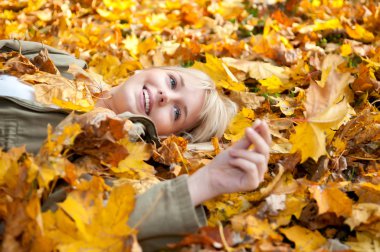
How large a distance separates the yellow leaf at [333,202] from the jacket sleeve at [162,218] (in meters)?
0.41

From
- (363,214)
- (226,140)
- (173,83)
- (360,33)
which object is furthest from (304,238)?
(360,33)

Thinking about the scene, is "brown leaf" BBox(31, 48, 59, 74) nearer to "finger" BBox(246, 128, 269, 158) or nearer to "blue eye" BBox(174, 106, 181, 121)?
"blue eye" BBox(174, 106, 181, 121)

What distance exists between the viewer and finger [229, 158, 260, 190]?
1478 millimetres

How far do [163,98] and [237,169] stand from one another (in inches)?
29.7

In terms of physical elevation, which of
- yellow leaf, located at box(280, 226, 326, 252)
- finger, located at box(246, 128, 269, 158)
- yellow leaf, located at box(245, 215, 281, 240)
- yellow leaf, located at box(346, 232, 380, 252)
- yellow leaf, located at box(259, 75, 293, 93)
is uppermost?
finger, located at box(246, 128, 269, 158)

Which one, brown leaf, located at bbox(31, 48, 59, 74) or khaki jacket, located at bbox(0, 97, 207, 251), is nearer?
khaki jacket, located at bbox(0, 97, 207, 251)

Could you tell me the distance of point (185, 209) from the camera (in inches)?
56.2

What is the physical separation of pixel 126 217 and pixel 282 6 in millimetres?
3181

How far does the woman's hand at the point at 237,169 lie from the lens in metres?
1.48

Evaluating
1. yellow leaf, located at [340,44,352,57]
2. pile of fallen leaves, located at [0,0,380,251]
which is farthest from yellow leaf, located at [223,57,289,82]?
yellow leaf, located at [340,44,352,57]

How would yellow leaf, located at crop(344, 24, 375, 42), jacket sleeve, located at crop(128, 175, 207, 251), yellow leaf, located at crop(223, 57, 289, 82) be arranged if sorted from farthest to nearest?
yellow leaf, located at crop(344, 24, 375, 42) < yellow leaf, located at crop(223, 57, 289, 82) < jacket sleeve, located at crop(128, 175, 207, 251)

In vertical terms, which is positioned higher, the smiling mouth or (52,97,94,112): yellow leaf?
(52,97,94,112): yellow leaf

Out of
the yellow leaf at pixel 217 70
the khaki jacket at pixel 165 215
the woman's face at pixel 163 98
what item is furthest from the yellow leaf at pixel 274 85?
the khaki jacket at pixel 165 215

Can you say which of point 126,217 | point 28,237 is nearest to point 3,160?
point 28,237
